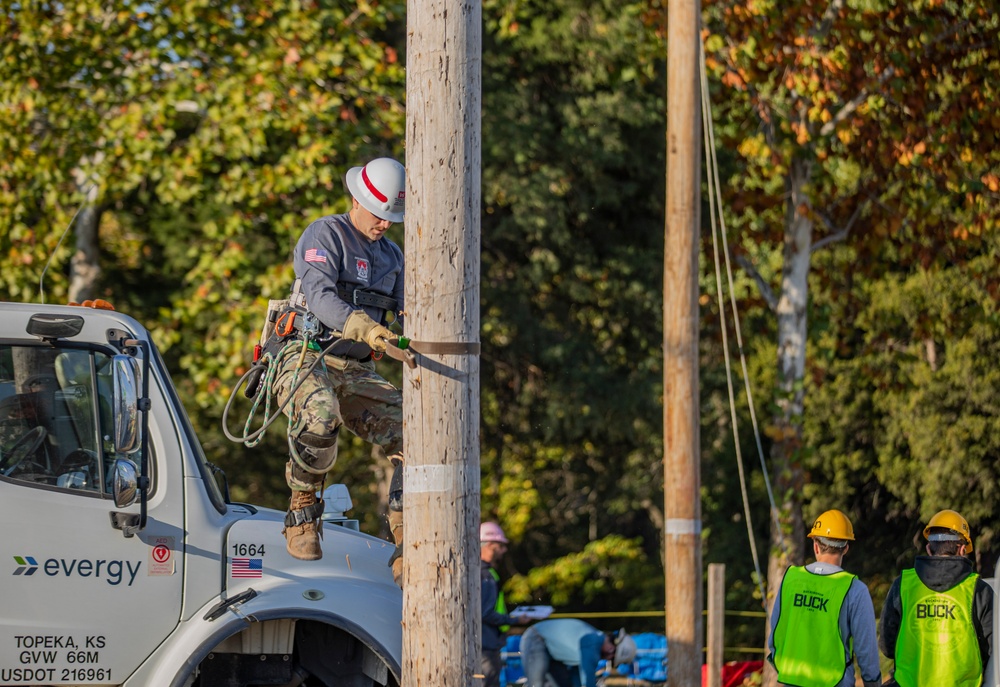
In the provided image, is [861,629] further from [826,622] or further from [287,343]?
[287,343]

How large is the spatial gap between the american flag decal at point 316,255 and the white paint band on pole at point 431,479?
1469mm

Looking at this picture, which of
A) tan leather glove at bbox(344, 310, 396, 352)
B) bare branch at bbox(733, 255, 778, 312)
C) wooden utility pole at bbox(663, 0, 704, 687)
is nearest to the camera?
tan leather glove at bbox(344, 310, 396, 352)

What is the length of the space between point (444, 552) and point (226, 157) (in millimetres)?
10198

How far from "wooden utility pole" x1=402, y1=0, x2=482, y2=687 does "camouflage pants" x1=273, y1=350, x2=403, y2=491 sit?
3.75ft

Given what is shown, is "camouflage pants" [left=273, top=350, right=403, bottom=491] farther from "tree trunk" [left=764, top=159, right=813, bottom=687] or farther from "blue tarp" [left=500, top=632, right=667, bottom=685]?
"tree trunk" [left=764, top=159, right=813, bottom=687]

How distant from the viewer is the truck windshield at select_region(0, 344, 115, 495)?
17.5ft

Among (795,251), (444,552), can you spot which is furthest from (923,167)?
(444,552)

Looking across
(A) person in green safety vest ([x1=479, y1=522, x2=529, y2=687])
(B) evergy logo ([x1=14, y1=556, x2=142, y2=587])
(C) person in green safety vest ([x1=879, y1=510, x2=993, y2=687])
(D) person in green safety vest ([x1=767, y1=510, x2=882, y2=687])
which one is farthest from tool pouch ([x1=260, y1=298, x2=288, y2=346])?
(C) person in green safety vest ([x1=879, y1=510, x2=993, y2=687])

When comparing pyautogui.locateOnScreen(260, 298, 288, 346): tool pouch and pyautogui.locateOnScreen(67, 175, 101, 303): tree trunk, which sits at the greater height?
pyautogui.locateOnScreen(67, 175, 101, 303): tree trunk

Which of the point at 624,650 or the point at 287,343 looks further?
the point at 624,650

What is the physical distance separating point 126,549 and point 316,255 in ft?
4.59

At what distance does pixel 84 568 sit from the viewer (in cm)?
529

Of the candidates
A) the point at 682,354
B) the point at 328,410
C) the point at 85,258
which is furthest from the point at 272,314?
the point at 85,258

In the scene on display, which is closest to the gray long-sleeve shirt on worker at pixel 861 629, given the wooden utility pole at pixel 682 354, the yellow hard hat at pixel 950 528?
the yellow hard hat at pixel 950 528
